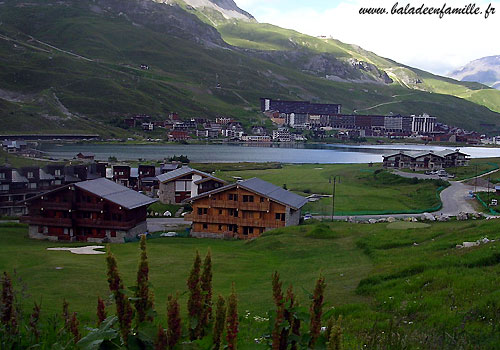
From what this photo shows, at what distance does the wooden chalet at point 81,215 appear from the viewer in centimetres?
3469

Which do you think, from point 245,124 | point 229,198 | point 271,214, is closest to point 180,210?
point 229,198

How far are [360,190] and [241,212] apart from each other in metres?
25.2

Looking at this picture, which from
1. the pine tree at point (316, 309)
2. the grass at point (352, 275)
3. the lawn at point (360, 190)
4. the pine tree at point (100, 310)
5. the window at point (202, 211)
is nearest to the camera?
the pine tree at point (316, 309)

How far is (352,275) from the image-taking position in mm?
16672

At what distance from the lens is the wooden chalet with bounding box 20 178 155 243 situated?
34688 millimetres

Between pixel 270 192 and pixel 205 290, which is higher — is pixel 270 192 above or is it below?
below

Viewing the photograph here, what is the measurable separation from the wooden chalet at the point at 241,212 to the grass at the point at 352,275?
327 centimetres

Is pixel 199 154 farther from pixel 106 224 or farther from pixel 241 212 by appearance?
pixel 106 224

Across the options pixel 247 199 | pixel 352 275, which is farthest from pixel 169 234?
pixel 352 275

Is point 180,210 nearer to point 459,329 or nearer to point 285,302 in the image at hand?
point 459,329

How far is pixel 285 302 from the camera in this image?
3826mm

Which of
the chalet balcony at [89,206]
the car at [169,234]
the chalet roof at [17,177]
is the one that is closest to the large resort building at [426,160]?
the car at [169,234]

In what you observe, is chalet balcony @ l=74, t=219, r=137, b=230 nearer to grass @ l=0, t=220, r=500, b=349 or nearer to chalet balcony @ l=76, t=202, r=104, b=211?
chalet balcony @ l=76, t=202, r=104, b=211

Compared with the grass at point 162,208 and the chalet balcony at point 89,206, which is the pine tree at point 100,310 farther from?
the grass at point 162,208
